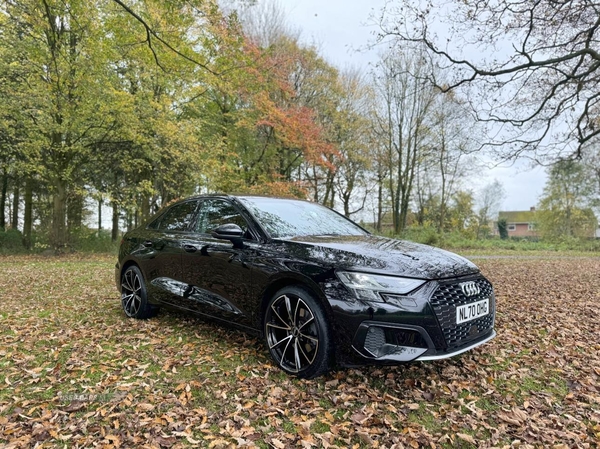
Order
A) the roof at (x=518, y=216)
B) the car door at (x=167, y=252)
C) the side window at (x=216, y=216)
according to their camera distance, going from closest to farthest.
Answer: the side window at (x=216, y=216)
the car door at (x=167, y=252)
the roof at (x=518, y=216)

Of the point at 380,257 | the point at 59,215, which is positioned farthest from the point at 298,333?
the point at 59,215

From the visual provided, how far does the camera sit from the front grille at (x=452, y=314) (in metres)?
2.56

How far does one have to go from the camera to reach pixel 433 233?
65.7 feet

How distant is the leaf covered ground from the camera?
7.36 feet

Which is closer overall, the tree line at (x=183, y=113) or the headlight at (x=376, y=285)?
the headlight at (x=376, y=285)

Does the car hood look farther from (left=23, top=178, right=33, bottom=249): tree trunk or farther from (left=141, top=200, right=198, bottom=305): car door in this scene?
(left=23, top=178, right=33, bottom=249): tree trunk

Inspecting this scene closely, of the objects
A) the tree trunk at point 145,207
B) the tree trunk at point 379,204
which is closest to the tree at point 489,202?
the tree trunk at point 379,204

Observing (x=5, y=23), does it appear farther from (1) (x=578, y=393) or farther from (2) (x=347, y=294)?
(1) (x=578, y=393)

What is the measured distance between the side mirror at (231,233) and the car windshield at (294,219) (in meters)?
0.25

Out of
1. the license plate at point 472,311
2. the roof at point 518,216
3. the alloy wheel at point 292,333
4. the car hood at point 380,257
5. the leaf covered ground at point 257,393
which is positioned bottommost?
the leaf covered ground at point 257,393

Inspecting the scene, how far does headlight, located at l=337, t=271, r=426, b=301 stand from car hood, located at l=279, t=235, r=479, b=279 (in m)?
0.04

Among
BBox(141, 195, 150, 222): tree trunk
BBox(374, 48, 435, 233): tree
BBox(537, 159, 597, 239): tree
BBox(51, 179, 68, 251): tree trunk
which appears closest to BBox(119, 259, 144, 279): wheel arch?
BBox(51, 179, 68, 251): tree trunk

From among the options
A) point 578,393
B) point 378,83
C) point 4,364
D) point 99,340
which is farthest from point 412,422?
point 378,83

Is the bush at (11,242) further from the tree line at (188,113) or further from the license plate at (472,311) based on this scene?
the license plate at (472,311)
